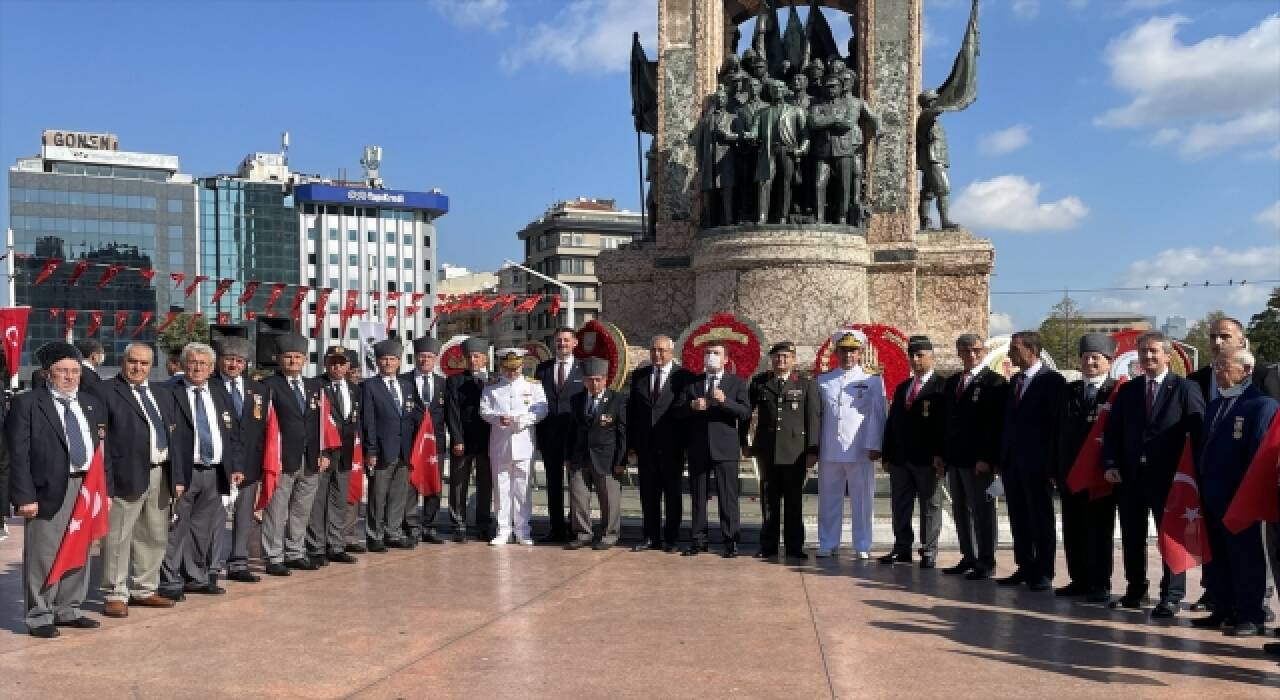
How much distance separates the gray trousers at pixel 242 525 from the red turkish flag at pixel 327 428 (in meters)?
0.65

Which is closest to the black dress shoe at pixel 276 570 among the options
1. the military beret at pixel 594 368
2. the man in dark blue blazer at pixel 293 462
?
the man in dark blue blazer at pixel 293 462

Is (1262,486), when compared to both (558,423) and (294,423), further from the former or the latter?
(294,423)

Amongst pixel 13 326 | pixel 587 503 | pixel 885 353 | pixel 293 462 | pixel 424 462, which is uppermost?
pixel 13 326

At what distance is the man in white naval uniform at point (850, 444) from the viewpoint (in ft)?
28.9

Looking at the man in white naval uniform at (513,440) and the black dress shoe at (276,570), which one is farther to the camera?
the man in white naval uniform at (513,440)

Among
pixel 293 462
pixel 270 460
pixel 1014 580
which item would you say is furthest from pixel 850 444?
pixel 270 460

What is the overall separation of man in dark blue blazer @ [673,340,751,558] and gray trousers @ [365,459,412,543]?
2.43 metres

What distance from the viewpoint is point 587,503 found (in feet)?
31.2

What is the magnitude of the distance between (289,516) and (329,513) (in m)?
0.43

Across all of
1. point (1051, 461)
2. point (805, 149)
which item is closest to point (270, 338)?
point (805, 149)

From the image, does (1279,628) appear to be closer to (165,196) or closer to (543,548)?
(543,548)

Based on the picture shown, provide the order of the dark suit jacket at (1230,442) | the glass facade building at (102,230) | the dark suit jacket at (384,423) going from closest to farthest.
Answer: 1. the dark suit jacket at (1230,442)
2. the dark suit jacket at (384,423)
3. the glass facade building at (102,230)

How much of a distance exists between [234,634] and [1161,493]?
5.55m

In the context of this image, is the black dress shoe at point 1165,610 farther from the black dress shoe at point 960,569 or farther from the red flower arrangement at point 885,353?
the red flower arrangement at point 885,353
